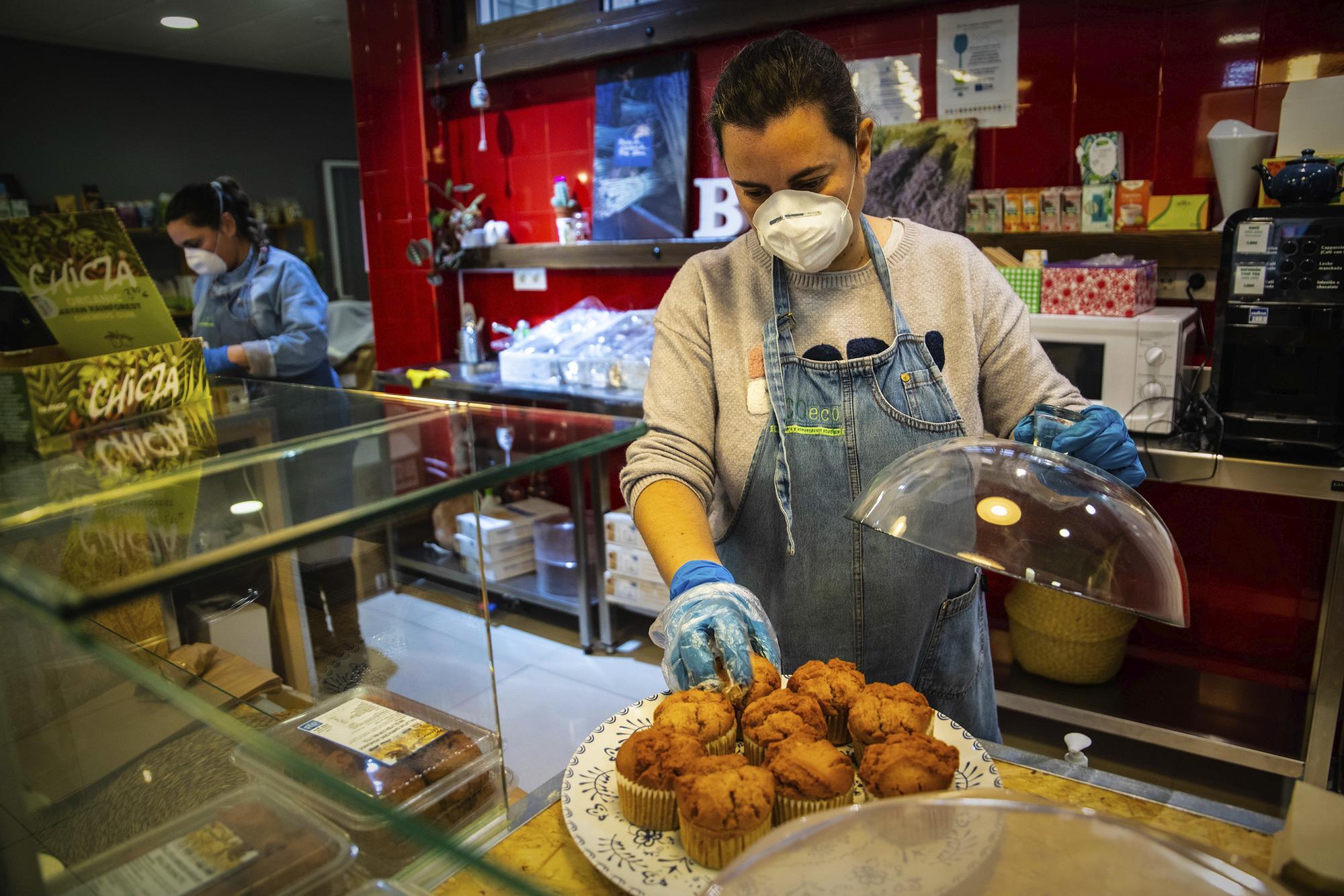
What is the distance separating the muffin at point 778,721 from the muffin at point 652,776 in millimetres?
81


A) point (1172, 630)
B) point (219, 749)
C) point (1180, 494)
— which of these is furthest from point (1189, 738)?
point (219, 749)

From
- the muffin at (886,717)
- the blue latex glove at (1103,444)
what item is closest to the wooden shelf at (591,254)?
the blue latex glove at (1103,444)

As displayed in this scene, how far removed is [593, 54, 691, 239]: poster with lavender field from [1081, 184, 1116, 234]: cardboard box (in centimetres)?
171

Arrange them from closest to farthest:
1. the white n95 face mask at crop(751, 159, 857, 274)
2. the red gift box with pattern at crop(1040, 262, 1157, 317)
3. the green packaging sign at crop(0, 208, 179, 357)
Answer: the green packaging sign at crop(0, 208, 179, 357), the white n95 face mask at crop(751, 159, 857, 274), the red gift box with pattern at crop(1040, 262, 1157, 317)

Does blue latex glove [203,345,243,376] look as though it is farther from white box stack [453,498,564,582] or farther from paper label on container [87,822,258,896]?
paper label on container [87,822,258,896]

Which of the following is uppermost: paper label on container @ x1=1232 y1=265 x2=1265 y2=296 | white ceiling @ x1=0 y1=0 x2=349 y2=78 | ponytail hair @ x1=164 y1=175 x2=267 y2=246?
white ceiling @ x1=0 y1=0 x2=349 y2=78

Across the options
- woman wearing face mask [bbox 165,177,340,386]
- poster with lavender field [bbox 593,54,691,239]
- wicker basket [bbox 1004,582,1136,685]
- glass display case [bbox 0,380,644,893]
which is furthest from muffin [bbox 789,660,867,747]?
woman wearing face mask [bbox 165,177,340,386]

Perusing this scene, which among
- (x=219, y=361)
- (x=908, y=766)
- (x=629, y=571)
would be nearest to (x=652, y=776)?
(x=908, y=766)

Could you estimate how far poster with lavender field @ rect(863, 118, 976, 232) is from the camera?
3.29 m

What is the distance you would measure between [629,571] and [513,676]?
26.1 inches

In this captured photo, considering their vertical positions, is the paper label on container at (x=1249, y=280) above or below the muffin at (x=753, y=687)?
above

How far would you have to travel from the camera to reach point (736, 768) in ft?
3.11

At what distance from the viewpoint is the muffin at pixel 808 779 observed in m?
0.93

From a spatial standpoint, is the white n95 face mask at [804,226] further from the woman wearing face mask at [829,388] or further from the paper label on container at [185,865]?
the paper label on container at [185,865]
